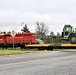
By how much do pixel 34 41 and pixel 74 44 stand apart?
1298 cm

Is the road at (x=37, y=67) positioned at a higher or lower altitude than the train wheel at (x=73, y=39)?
lower

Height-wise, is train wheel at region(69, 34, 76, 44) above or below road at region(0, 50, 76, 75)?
above

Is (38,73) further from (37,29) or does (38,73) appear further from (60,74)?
(37,29)

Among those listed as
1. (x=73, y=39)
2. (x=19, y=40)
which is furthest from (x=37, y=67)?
(x=19, y=40)

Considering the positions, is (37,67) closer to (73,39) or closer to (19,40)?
(73,39)

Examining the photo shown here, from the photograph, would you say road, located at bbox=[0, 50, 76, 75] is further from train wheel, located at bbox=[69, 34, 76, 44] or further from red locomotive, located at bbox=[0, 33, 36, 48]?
red locomotive, located at bbox=[0, 33, 36, 48]

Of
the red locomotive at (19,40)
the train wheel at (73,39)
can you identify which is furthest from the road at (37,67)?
the red locomotive at (19,40)

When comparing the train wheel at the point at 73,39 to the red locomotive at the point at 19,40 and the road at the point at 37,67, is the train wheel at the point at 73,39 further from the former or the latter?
the road at the point at 37,67

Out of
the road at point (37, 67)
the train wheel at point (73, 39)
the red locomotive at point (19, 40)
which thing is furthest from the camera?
the red locomotive at point (19, 40)

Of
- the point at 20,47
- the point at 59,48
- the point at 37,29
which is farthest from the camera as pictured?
the point at 37,29

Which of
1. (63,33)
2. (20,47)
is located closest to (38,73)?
(63,33)

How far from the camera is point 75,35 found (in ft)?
151

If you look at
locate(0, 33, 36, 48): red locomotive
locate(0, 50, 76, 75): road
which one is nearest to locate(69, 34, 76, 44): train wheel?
locate(0, 33, 36, 48): red locomotive

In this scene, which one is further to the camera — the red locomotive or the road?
the red locomotive
